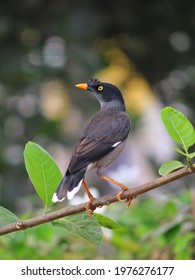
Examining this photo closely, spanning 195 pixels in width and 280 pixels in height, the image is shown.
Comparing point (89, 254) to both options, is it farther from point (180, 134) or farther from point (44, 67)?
point (44, 67)

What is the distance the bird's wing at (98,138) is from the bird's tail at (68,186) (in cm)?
2

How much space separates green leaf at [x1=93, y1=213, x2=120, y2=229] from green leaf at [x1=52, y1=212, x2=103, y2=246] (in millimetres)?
41

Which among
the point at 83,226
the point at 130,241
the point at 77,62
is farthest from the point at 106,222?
the point at 77,62

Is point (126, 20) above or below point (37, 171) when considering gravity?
above

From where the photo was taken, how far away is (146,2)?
16.1ft

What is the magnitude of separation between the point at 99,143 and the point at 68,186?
26 cm

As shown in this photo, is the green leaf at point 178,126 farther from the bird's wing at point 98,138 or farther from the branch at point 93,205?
the bird's wing at point 98,138

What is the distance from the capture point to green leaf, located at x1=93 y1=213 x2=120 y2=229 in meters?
1.64

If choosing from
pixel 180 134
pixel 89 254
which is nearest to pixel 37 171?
pixel 180 134

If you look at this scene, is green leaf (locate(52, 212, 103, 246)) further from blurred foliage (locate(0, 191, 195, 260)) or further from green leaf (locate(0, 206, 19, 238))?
blurred foliage (locate(0, 191, 195, 260))

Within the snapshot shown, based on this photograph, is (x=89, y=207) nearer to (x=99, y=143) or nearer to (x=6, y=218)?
(x=6, y=218)
